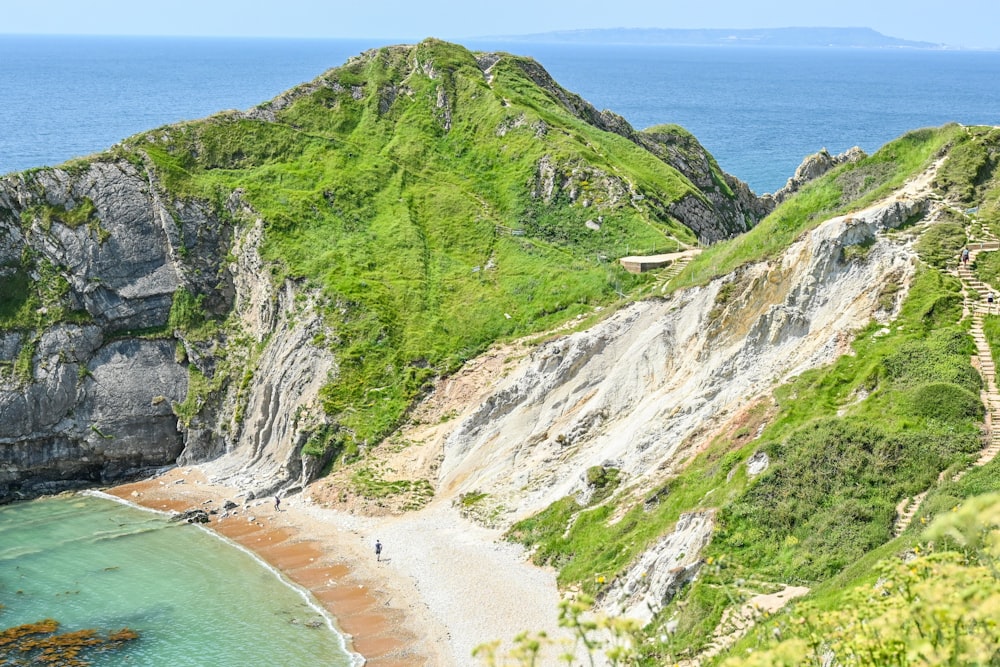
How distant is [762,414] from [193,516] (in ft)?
120

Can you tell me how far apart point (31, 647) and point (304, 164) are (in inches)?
1936

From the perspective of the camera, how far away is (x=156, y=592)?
48.1m

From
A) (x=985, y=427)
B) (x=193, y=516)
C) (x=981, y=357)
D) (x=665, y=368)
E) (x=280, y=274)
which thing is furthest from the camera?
(x=280, y=274)

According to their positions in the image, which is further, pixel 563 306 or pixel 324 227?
pixel 324 227

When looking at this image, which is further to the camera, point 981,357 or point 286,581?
point 286,581

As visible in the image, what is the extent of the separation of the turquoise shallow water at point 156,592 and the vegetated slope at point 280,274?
786 centimetres

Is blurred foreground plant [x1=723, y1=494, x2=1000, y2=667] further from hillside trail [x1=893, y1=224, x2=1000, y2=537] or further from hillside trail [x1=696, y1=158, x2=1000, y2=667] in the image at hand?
hillside trail [x1=893, y1=224, x2=1000, y2=537]

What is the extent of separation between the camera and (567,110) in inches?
3834

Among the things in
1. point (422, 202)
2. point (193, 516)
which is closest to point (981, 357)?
point (193, 516)

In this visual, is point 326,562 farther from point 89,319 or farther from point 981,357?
point 981,357

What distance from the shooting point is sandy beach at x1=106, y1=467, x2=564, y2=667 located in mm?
41625

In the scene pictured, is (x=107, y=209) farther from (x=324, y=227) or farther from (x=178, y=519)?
(x=178, y=519)

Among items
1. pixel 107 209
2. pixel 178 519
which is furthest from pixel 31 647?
pixel 107 209

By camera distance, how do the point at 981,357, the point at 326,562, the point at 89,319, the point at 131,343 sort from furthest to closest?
the point at 131,343
the point at 89,319
the point at 326,562
the point at 981,357
